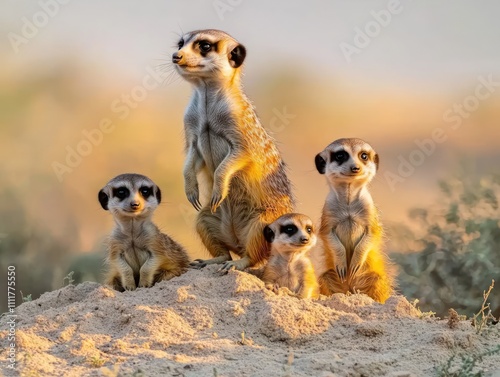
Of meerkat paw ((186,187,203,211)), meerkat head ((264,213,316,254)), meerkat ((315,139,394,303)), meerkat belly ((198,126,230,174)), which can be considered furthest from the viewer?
meerkat paw ((186,187,203,211))

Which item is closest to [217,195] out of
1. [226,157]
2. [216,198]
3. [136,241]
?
[216,198]

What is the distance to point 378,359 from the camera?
4.78 m

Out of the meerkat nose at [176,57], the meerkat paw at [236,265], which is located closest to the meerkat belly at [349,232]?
the meerkat paw at [236,265]

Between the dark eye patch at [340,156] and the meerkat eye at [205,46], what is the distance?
3.74 feet

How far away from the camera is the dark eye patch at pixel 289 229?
19.6ft

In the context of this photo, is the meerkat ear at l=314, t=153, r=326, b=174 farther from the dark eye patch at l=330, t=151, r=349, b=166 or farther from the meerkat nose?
A: the meerkat nose

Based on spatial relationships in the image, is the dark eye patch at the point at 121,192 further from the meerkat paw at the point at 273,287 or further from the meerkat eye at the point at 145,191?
the meerkat paw at the point at 273,287

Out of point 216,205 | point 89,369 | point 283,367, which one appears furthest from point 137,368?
point 216,205

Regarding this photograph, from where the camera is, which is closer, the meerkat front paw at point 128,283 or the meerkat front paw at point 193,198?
the meerkat front paw at point 128,283

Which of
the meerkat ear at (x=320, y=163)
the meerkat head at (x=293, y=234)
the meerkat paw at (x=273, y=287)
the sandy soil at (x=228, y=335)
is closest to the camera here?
the sandy soil at (x=228, y=335)

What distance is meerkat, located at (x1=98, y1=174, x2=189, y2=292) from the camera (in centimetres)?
615

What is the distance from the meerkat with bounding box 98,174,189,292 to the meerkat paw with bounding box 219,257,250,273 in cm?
32

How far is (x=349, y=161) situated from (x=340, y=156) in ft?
0.28

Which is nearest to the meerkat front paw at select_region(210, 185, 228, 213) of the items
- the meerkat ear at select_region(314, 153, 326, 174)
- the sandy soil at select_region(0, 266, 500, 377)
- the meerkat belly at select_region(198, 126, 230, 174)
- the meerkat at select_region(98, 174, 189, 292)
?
the meerkat belly at select_region(198, 126, 230, 174)
